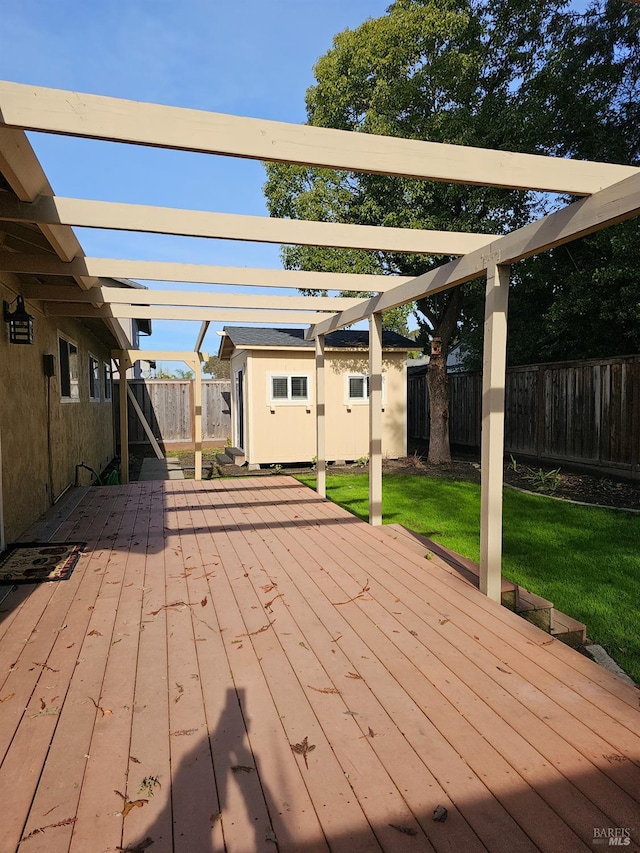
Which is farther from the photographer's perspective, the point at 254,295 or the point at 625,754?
the point at 254,295

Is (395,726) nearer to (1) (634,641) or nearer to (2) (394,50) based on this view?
(1) (634,641)

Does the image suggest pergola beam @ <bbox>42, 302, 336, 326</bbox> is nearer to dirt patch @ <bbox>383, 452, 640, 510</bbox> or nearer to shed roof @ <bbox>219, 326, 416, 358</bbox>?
shed roof @ <bbox>219, 326, 416, 358</bbox>

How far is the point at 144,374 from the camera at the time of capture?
25.3 metres

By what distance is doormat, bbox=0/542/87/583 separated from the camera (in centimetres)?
370

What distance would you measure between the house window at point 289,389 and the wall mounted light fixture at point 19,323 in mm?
6751

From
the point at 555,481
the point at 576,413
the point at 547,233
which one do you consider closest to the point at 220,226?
the point at 547,233

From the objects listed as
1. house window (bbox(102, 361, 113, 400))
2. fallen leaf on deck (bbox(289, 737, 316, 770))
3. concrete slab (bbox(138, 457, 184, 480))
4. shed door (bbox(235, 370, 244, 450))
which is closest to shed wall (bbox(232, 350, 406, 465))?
shed door (bbox(235, 370, 244, 450))

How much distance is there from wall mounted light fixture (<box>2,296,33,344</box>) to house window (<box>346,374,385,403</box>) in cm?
768

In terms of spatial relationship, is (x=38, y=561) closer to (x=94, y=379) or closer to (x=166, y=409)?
(x=94, y=379)

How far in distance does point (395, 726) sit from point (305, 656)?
67 cm

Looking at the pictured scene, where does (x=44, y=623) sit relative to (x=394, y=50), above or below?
below

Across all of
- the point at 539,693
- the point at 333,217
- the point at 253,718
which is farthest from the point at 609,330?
the point at 253,718

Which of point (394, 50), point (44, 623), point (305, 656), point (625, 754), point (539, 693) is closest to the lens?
point (625, 754)

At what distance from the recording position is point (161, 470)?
10500mm
